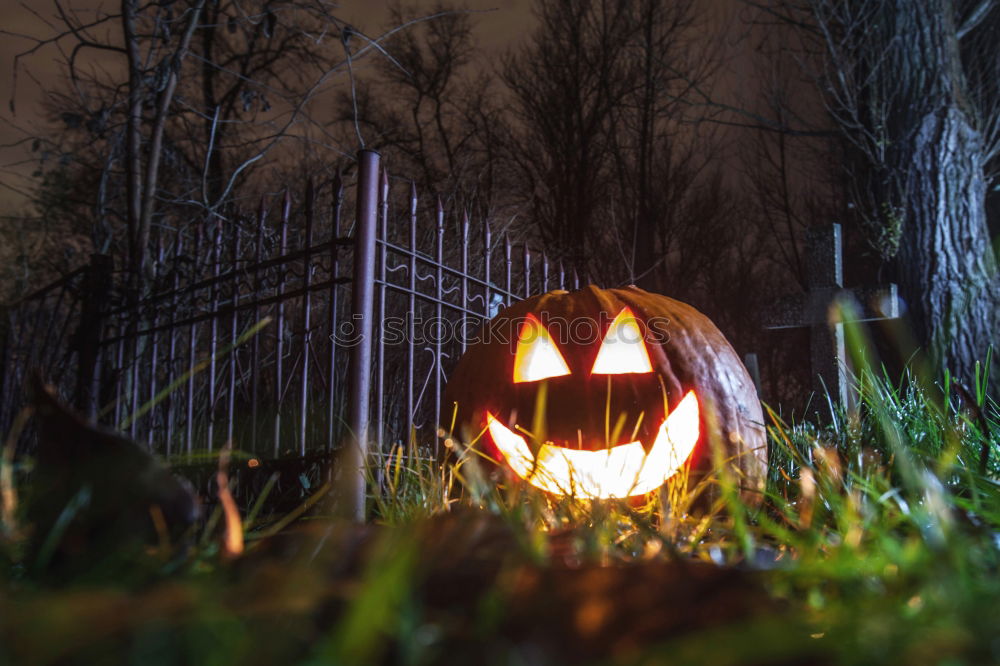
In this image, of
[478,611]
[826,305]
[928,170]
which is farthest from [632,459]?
[928,170]

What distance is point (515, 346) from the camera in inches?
109

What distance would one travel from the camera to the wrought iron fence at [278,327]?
3.51 metres

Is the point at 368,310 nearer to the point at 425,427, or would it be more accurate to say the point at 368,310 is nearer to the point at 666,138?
the point at 425,427

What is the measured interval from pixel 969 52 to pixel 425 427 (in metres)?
7.73

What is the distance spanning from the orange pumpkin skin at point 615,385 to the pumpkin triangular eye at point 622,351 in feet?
0.10

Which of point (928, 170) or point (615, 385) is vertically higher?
point (928, 170)

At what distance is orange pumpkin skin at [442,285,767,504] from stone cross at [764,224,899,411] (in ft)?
10.4

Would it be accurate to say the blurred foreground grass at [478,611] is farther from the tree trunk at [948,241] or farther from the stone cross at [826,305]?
the tree trunk at [948,241]

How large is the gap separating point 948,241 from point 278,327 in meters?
5.02

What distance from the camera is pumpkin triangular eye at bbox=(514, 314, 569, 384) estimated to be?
2.69 m

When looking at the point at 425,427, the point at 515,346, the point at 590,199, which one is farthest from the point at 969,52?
the point at 515,346

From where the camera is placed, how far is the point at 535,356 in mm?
2738

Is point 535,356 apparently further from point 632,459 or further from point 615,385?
point 632,459

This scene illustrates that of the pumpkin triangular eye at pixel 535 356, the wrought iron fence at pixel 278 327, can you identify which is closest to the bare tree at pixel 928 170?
the wrought iron fence at pixel 278 327
